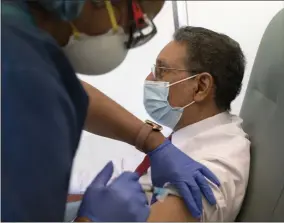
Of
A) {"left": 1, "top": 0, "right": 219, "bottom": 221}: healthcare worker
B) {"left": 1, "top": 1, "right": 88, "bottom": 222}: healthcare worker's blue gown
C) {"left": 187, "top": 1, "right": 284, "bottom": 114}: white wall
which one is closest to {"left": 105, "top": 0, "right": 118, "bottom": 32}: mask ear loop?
{"left": 1, "top": 0, "right": 219, "bottom": 221}: healthcare worker

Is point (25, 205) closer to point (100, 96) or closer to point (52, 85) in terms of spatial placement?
point (52, 85)

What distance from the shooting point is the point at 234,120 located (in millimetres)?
1719

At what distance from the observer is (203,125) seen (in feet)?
5.50

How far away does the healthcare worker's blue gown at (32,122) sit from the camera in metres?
0.89

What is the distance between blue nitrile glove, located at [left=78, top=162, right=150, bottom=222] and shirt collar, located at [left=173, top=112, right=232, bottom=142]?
0.53 metres

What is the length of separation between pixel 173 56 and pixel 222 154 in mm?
417

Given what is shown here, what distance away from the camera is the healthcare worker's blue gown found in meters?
0.89

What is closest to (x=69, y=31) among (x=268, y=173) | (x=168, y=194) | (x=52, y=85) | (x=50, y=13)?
(x=50, y=13)

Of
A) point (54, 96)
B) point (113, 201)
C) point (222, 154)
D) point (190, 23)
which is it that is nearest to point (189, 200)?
point (222, 154)

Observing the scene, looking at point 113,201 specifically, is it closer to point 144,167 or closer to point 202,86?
point 144,167

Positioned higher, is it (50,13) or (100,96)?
(50,13)

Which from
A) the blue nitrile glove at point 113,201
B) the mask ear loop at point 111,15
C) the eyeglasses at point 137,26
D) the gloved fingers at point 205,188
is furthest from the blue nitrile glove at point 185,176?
the mask ear loop at point 111,15

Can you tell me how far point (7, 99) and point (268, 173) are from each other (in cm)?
95

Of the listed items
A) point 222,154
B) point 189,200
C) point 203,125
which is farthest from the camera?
point 203,125
